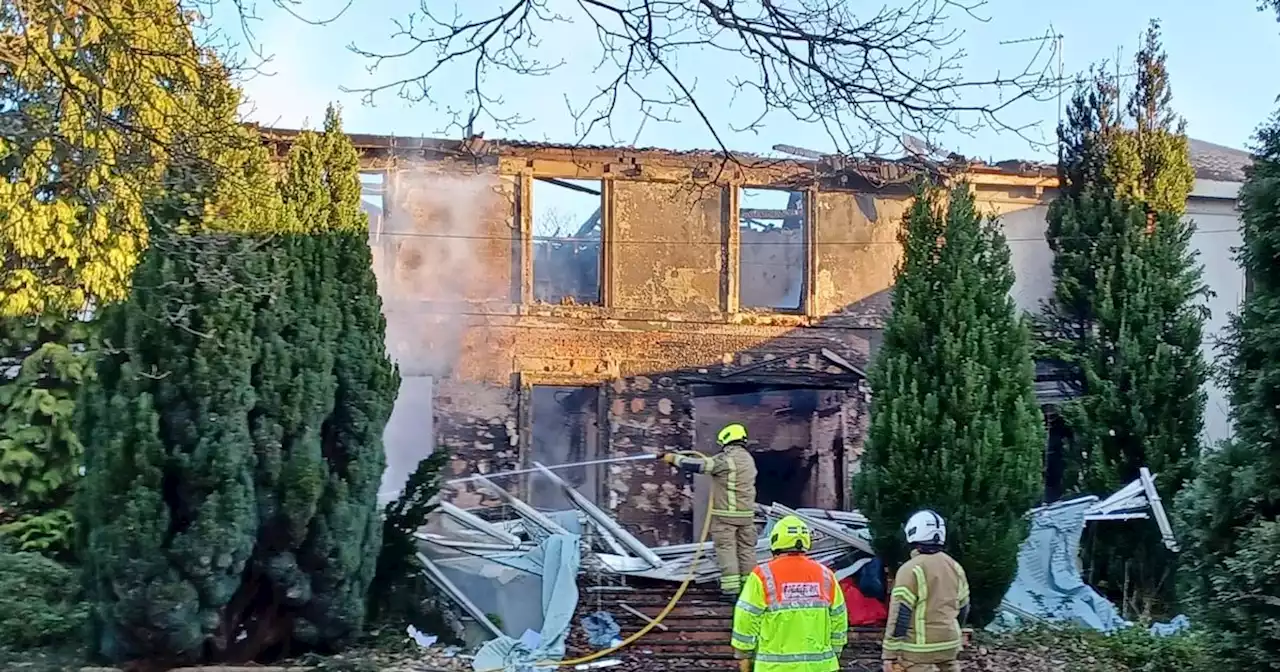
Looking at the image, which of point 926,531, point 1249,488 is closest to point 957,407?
point 926,531

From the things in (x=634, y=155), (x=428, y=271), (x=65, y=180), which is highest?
(x=634, y=155)

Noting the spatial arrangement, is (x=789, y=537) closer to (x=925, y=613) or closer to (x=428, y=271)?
(x=925, y=613)

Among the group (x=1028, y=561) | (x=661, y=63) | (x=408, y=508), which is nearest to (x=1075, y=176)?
(x=1028, y=561)

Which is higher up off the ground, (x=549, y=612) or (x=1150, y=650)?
(x=549, y=612)

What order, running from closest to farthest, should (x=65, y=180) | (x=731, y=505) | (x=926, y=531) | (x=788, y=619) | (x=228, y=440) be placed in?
1. (x=788, y=619)
2. (x=926, y=531)
3. (x=228, y=440)
4. (x=65, y=180)
5. (x=731, y=505)

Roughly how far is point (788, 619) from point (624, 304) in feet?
44.3

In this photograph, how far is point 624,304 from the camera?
66.5 ft

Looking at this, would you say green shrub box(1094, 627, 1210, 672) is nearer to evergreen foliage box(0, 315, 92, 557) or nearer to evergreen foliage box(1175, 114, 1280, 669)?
evergreen foliage box(1175, 114, 1280, 669)

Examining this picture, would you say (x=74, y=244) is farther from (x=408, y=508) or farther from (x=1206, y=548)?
(x=1206, y=548)

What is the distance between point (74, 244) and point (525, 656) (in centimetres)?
560

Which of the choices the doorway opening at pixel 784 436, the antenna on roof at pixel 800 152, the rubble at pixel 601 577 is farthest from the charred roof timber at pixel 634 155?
the rubble at pixel 601 577

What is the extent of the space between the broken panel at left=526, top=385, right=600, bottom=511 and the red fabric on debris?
27.0 ft

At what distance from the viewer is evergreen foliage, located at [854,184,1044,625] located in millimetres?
11836

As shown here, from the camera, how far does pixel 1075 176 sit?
60.2 ft
